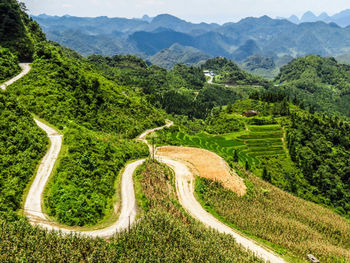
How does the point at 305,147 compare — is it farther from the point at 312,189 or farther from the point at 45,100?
the point at 45,100

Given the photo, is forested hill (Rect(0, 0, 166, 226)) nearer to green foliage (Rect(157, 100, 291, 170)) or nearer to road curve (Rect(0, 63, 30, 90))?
road curve (Rect(0, 63, 30, 90))

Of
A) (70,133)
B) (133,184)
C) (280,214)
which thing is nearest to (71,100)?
(70,133)

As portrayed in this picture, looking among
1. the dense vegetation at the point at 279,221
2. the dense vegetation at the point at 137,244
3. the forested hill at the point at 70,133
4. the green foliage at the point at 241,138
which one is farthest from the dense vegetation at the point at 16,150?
the green foliage at the point at 241,138

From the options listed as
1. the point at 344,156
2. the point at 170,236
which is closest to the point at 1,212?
the point at 170,236

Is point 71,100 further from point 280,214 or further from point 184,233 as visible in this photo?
point 280,214

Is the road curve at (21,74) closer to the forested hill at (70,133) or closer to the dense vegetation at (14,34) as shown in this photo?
the forested hill at (70,133)

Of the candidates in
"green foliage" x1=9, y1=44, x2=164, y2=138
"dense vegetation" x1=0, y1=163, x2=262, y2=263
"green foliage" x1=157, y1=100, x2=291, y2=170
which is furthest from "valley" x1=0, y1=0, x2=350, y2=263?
"green foliage" x1=157, y1=100, x2=291, y2=170
